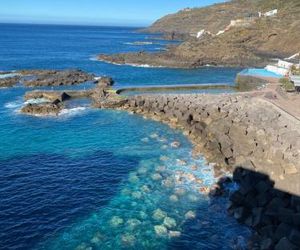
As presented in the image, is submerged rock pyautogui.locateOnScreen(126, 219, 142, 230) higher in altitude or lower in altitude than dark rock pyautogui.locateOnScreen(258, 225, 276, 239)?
lower

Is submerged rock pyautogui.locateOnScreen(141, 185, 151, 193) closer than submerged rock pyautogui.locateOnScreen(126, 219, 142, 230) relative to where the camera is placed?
No

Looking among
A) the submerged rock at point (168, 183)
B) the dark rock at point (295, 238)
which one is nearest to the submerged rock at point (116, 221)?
the submerged rock at point (168, 183)

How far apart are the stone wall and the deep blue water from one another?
6.58ft

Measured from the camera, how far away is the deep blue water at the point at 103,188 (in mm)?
22328

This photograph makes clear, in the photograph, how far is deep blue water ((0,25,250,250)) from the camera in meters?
22.3

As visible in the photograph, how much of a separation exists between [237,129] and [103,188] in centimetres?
1471

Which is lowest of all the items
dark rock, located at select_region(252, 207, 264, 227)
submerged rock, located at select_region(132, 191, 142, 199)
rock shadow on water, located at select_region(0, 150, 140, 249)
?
rock shadow on water, located at select_region(0, 150, 140, 249)

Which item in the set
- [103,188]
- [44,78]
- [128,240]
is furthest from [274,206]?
[44,78]

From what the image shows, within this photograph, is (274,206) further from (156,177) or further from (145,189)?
(156,177)

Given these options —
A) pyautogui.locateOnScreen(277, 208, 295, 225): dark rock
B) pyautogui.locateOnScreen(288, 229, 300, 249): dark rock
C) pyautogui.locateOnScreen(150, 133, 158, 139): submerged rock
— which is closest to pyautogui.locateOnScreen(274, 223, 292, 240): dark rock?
pyautogui.locateOnScreen(277, 208, 295, 225): dark rock

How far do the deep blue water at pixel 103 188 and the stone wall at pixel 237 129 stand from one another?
2.01 metres

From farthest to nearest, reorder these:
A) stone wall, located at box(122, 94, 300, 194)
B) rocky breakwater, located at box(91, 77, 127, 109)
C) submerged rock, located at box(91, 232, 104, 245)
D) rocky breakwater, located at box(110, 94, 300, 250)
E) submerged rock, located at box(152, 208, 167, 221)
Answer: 1. rocky breakwater, located at box(91, 77, 127, 109)
2. stone wall, located at box(122, 94, 300, 194)
3. submerged rock, located at box(152, 208, 167, 221)
4. rocky breakwater, located at box(110, 94, 300, 250)
5. submerged rock, located at box(91, 232, 104, 245)

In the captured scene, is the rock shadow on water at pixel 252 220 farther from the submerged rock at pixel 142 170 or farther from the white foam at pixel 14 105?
the white foam at pixel 14 105

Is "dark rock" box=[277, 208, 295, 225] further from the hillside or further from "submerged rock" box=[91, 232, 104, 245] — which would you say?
the hillside
